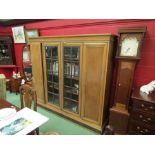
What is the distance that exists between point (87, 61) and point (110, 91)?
2.57 ft

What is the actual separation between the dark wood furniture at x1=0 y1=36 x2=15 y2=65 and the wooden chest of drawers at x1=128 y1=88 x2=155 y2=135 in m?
3.91

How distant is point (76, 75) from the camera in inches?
88.3

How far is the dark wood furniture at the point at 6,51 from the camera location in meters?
3.85

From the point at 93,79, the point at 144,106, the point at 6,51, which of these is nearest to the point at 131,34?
the point at 93,79

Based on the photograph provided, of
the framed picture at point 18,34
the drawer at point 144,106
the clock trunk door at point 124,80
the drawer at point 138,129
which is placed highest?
the framed picture at point 18,34

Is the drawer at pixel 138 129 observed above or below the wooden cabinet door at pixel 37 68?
below

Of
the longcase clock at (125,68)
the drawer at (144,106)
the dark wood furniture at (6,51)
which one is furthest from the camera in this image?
the dark wood furniture at (6,51)

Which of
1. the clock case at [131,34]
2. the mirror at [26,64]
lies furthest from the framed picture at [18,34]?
the clock case at [131,34]

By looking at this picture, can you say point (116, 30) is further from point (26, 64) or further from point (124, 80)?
point (26, 64)

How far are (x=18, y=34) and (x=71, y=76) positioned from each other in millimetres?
2461

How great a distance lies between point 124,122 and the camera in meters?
1.98

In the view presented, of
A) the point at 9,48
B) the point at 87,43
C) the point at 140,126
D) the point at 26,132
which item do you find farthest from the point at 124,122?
the point at 9,48

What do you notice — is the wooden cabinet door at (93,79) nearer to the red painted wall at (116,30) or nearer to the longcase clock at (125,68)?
the longcase clock at (125,68)
